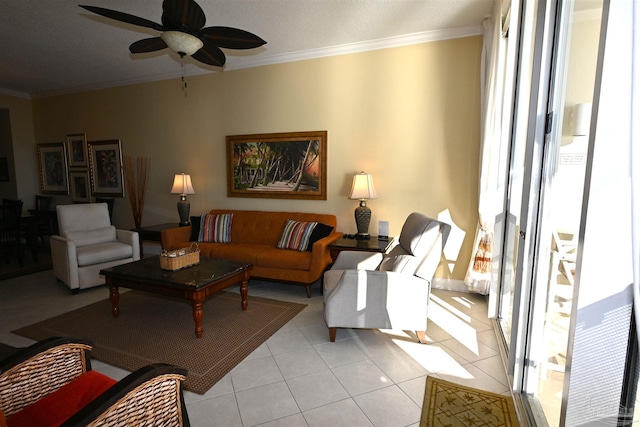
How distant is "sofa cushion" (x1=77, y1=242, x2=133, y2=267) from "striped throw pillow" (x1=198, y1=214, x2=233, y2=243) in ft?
3.00

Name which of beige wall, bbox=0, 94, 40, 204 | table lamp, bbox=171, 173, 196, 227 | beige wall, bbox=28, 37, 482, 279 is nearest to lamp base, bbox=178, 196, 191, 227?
table lamp, bbox=171, 173, 196, 227

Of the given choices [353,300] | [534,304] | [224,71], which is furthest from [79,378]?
[224,71]

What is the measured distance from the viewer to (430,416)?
6.13 feet

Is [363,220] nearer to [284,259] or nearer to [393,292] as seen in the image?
[284,259]

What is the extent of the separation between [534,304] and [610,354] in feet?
3.39

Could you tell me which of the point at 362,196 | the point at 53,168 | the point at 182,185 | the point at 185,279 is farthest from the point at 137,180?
the point at 362,196

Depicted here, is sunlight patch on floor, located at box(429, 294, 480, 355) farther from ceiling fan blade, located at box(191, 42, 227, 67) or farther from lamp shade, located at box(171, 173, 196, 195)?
lamp shade, located at box(171, 173, 196, 195)

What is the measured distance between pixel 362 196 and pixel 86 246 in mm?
3429

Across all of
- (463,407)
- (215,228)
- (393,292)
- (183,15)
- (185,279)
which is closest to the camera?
(463,407)

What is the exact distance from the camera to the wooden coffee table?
2715 mm

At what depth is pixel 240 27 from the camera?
11.7 feet

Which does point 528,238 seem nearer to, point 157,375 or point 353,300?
point 353,300

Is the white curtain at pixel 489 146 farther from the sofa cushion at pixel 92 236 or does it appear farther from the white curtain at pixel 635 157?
the sofa cushion at pixel 92 236

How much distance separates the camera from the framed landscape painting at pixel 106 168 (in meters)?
5.77
